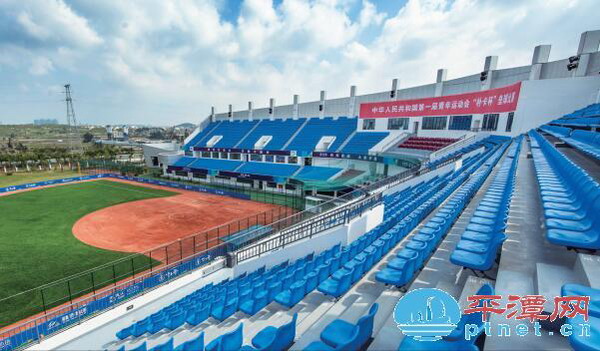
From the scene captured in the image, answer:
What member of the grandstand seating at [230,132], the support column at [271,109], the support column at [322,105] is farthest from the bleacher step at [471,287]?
the support column at [271,109]

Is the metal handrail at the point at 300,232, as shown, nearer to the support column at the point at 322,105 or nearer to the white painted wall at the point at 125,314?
the white painted wall at the point at 125,314

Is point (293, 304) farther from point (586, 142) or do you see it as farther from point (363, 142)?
point (363, 142)

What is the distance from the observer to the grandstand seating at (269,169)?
36.0 meters

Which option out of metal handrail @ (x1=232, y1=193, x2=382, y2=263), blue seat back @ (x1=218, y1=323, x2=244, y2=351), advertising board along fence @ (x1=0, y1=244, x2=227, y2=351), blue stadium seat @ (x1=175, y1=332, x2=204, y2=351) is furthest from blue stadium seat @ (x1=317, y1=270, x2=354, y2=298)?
advertising board along fence @ (x1=0, y1=244, x2=227, y2=351)

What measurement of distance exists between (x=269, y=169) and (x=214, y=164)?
11.4 metres

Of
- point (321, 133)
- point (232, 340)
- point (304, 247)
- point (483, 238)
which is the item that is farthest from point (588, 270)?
point (321, 133)

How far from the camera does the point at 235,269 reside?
1100 centimetres

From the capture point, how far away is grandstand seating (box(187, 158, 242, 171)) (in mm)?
41197

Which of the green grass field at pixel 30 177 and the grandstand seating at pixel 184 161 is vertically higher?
the grandstand seating at pixel 184 161

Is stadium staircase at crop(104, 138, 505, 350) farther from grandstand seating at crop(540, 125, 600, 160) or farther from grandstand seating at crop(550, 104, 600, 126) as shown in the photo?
grandstand seating at crop(550, 104, 600, 126)

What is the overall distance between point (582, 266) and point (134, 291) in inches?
543

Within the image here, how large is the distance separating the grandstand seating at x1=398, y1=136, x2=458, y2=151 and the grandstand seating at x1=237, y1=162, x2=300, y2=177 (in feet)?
48.4

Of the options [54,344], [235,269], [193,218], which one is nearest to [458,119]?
[235,269]

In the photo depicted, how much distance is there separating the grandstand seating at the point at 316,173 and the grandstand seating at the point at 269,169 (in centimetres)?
145
